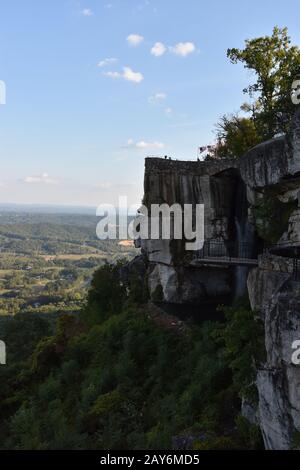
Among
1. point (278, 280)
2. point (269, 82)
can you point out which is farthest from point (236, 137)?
point (278, 280)

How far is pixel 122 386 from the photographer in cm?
1988

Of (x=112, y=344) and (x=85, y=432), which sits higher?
(x=112, y=344)

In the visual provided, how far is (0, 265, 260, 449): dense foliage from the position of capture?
48.7 ft

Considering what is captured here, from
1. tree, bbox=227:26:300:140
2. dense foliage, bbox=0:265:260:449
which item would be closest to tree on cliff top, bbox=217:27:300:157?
tree, bbox=227:26:300:140

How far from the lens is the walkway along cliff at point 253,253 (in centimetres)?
1066

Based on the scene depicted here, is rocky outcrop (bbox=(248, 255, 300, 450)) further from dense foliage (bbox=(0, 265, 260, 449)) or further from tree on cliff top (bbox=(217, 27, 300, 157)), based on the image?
tree on cliff top (bbox=(217, 27, 300, 157))

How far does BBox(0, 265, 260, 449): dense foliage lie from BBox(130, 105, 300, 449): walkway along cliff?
6.34 ft

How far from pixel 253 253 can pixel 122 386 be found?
380 inches

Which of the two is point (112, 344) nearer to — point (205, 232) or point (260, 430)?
point (205, 232)

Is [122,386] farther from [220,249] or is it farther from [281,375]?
[281,375]

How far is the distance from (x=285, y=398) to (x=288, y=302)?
2.33m

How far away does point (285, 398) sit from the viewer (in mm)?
10438

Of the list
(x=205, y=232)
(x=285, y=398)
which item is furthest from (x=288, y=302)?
(x=205, y=232)
